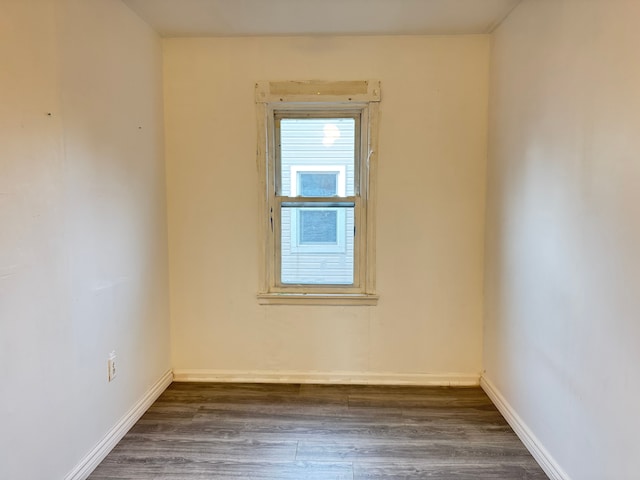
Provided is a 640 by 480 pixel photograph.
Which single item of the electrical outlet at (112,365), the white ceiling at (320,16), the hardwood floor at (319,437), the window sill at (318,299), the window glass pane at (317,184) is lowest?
the hardwood floor at (319,437)

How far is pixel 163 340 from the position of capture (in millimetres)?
2621

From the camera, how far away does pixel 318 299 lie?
2.68m

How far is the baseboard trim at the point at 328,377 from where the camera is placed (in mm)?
2672

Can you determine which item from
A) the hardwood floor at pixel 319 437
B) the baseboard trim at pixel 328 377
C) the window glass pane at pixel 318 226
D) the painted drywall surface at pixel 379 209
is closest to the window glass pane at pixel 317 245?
the window glass pane at pixel 318 226

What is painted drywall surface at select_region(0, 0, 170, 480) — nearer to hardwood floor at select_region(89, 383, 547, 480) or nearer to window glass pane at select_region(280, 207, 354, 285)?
hardwood floor at select_region(89, 383, 547, 480)

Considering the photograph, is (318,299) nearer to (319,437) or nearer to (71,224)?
(319,437)

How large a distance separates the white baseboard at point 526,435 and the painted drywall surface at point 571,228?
0.12 feet

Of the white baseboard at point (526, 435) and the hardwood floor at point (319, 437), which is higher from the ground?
the white baseboard at point (526, 435)

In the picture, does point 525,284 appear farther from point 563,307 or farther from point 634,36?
point 634,36

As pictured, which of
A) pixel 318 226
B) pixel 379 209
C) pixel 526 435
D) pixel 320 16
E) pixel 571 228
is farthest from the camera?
pixel 318 226

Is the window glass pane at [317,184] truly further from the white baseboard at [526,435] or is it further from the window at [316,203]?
the white baseboard at [526,435]

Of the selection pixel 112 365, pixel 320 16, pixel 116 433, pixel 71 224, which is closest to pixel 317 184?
pixel 320 16

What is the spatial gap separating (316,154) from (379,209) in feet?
1.95

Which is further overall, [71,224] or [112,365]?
[112,365]
